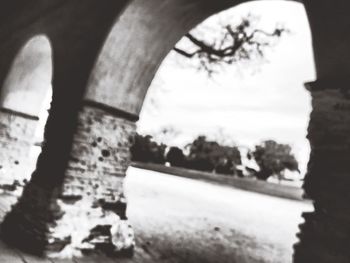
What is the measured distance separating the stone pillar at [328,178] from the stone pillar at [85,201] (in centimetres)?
224

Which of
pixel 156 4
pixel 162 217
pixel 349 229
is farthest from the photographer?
pixel 162 217

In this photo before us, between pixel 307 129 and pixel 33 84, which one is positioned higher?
pixel 33 84

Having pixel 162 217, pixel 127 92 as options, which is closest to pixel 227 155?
pixel 162 217

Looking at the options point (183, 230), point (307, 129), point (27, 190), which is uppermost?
point (307, 129)

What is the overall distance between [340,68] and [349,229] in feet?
3.39

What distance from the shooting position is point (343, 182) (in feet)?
7.27

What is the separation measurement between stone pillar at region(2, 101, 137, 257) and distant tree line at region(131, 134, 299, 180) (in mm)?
24734

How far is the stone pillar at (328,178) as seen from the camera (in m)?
2.19

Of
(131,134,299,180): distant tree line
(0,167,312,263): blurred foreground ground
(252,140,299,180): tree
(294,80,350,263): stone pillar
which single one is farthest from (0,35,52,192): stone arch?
(252,140,299,180): tree

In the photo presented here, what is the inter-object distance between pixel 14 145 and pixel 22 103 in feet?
2.56

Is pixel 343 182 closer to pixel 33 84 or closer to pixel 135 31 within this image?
pixel 135 31

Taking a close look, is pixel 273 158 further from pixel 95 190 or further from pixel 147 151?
pixel 95 190

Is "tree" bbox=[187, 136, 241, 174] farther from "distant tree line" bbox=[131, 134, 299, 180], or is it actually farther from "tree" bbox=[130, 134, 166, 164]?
"tree" bbox=[130, 134, 166, 164]

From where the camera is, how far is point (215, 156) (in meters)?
35.4
